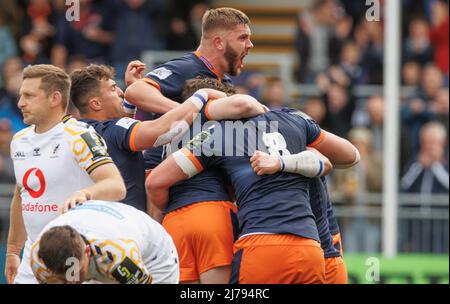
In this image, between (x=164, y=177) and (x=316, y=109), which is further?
(x=316, y=109)

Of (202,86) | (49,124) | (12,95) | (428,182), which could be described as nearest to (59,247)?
(49,124)

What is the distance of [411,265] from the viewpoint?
44.7 feet

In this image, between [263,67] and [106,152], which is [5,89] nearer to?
[263,67]

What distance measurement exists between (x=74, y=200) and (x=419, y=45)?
11394 millimetres

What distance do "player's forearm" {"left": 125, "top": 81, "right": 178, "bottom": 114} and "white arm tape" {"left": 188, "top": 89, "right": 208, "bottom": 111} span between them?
0.44 meters

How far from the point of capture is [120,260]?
6145mm

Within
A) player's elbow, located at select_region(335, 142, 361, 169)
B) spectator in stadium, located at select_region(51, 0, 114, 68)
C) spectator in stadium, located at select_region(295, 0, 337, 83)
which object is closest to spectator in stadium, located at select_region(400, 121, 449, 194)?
spectator in stadium, located at select_region(295, 0, 337, 83)

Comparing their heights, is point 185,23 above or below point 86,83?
below

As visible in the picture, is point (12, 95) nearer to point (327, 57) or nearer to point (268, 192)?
point (327, 57)

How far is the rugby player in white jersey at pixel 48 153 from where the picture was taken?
23.3 feet

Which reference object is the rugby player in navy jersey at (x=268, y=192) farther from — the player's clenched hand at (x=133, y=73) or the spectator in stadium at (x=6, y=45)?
the spectator in stadium at (x=6, y=45)

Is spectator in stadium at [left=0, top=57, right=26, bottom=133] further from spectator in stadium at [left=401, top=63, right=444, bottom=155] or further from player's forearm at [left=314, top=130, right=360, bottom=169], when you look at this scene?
player's forearm at [left=314, top=130, right=360, bottom=169]

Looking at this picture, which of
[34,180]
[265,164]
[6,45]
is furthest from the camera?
[6,45]

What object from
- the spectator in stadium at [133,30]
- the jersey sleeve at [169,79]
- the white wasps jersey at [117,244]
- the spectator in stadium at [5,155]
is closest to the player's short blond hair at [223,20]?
the jersey sleeve at [169,79]
